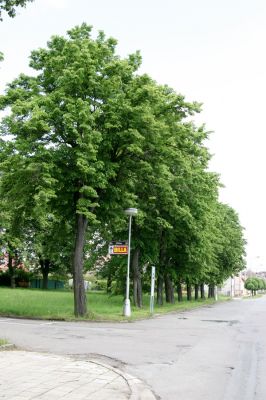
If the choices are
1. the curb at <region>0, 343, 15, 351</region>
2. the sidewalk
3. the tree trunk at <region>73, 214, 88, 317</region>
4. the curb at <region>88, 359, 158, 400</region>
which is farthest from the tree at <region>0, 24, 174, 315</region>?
the curb at <region>88, 359, 158, 400</region>

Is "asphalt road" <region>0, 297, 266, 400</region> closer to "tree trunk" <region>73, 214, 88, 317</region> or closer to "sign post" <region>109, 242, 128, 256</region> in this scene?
"tree trunk" <region>73, 214, 88, 317</region>

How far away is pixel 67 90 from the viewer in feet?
73.2

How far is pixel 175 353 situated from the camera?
40.7 feet

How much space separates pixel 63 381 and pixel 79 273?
1540 centimetres

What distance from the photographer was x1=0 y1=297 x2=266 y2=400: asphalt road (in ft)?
27.4

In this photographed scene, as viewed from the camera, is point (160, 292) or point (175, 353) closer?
point (175, 353)

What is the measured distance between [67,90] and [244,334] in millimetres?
12544

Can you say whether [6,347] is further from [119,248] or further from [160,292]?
[160,292]

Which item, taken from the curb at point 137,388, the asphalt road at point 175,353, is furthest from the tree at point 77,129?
the curb at point 137,388

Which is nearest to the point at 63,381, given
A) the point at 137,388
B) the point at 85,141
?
the point at 137,388

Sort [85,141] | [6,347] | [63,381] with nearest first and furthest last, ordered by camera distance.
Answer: [63,381] < [6,347] < [85,141]

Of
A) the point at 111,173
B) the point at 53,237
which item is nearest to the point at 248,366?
the point at 111,173

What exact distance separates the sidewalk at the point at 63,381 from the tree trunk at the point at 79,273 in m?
12.5

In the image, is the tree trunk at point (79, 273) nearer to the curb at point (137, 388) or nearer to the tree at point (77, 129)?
the tree at point (77, 129)
